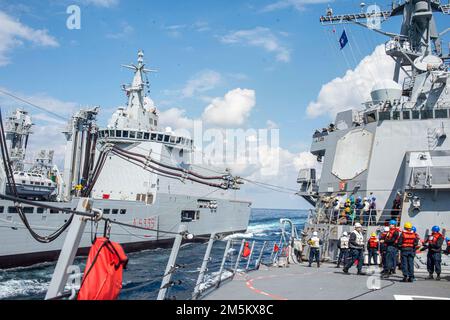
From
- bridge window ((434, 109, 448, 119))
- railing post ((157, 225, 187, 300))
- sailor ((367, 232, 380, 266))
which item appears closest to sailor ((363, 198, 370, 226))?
sailor ((367, 232, 380, 266))

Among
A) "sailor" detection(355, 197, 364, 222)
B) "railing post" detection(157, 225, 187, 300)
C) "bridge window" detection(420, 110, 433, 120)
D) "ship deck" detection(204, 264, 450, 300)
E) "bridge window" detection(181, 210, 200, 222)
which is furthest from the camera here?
Result: "bridge window" detection(181, 210, 200, 222)

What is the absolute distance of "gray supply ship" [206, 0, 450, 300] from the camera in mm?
8883

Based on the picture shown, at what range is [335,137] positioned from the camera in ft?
54.4

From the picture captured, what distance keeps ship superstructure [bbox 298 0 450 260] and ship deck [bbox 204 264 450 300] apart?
2758 mm

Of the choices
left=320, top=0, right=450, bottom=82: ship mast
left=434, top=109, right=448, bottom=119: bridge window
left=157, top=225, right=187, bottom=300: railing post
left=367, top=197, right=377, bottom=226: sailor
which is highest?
left=320, top=0, right=450, bottom=82: ship mast

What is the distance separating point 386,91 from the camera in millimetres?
16672

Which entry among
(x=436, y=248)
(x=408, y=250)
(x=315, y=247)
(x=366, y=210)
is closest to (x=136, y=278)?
(x=315, y=247)

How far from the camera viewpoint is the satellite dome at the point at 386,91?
16.6 meters

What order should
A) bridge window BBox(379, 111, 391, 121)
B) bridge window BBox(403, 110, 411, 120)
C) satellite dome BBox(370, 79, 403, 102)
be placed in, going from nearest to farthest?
bridge window BBox(403, 110, 411, 120) < bridge window BBox(379, 111, 391, 121) < satellite dome BBox(370, 79, 403, 102)

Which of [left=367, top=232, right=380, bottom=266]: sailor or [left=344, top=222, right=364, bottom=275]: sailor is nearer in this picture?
[left=344, top=222, right=364, bottom=275]: sailor

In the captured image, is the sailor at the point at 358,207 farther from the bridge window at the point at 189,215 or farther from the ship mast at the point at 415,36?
the bridge window at the point at 189,215

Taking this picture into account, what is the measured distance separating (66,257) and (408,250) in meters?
8.08

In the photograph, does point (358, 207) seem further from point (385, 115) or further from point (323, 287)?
point (323, 287)

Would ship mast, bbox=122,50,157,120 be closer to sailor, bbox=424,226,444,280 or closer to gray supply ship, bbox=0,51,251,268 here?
gray supply ship, bbox=0,51,251,268
